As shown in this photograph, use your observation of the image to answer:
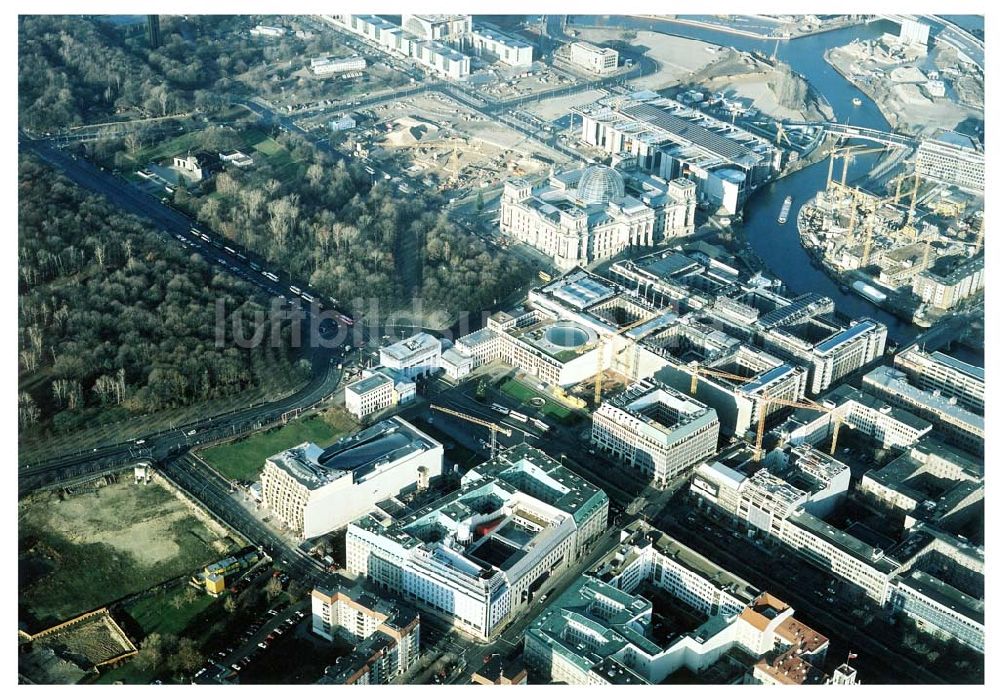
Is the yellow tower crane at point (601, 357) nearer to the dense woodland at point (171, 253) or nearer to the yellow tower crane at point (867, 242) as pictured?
the dense woodland at point (171, 253)

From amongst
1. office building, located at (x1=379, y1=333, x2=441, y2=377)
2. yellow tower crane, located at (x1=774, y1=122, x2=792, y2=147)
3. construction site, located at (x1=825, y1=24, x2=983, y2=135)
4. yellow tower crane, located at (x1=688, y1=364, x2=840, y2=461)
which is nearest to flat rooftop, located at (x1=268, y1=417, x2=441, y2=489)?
office building, located at (x1=379, y1=333, x2=441, y2=377)

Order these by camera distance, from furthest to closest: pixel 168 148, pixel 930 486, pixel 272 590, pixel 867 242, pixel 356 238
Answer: pixel 168 148 < pixel 867 242 < pixel 356 238 < pixel 930 486 < pixel 272 590

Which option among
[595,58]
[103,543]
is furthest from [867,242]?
[103,543]

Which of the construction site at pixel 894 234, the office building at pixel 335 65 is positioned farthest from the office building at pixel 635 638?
the office building at pixel 335 65

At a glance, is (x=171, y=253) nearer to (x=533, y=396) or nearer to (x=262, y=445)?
(x=262, y=445)

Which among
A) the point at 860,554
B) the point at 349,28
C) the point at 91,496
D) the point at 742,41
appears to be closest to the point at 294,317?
the point at 91,496

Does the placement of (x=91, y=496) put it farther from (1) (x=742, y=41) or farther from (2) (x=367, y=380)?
(1) (x=742, y=41)
